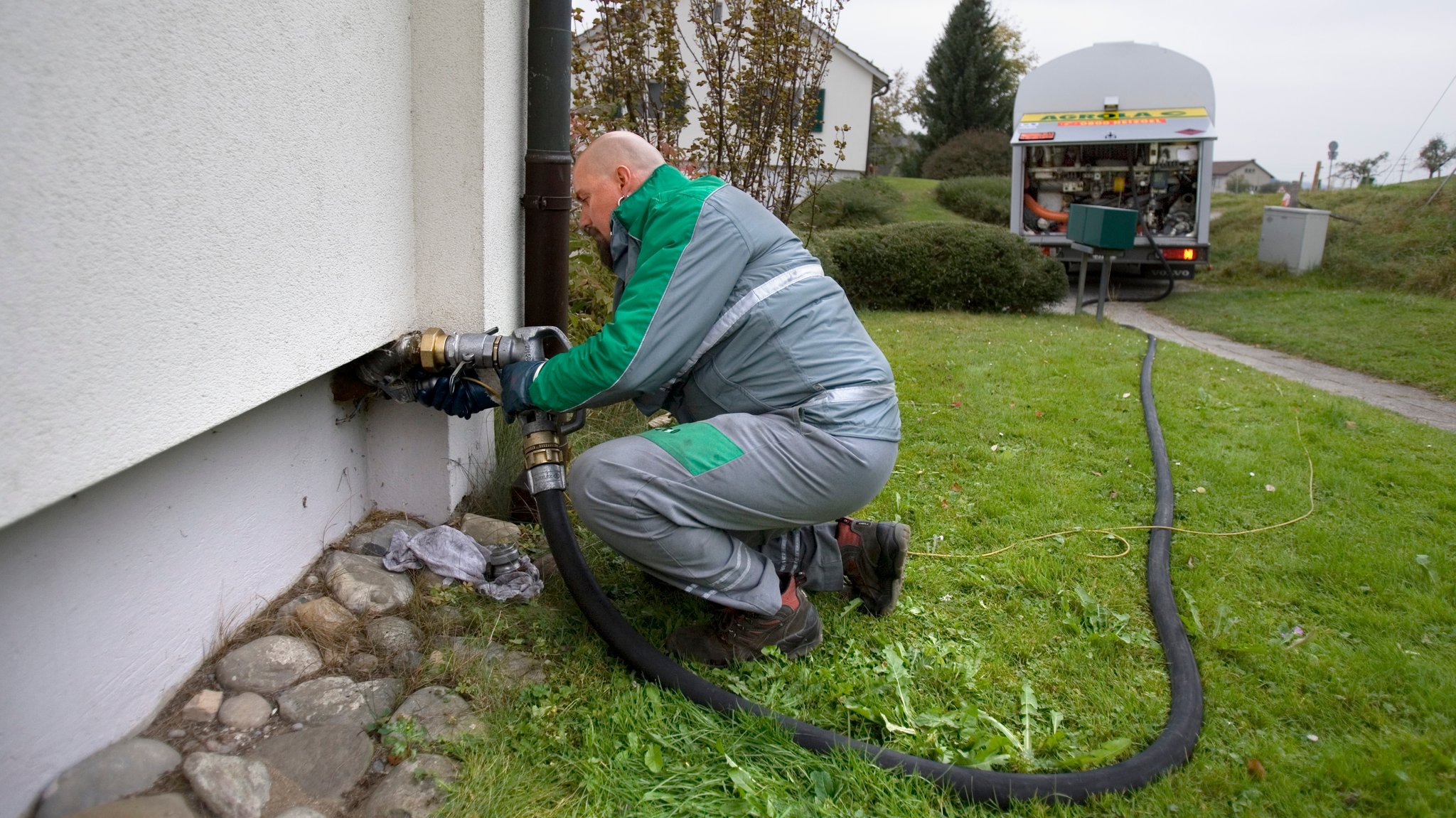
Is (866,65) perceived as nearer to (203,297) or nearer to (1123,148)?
(1123,148)

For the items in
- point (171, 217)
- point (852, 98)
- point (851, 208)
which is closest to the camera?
point (171, 217)

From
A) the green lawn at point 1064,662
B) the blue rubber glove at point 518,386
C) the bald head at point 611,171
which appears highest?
the bald head at point 611,171

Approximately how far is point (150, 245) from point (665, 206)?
1.24 m

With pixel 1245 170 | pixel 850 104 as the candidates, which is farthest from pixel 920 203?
pixel 1245 170

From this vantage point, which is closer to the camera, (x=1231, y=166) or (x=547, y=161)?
(x=547, y=161)

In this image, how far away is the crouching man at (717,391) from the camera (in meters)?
2.51

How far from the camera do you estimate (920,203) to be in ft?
81.0

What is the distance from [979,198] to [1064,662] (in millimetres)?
21848

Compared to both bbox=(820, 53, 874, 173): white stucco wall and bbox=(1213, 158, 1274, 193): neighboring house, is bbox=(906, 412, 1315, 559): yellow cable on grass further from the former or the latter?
bbox=(1213, 158, 1274, 193): neighboring house

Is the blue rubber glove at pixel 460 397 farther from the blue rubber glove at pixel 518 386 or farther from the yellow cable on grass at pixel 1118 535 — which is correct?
the yellow cable on grass at pixel 1118 535

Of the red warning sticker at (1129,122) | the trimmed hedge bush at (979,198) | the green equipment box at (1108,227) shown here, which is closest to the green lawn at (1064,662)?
the green equipment box at (1108,227)

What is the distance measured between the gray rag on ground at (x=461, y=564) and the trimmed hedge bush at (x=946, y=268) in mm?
7915

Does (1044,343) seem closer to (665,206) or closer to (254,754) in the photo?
(665,206)

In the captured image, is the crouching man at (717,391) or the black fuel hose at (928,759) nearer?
the black fuel hose at (928,759)
